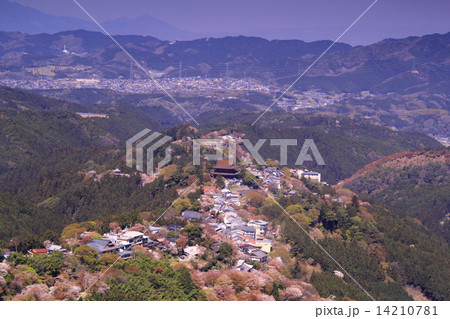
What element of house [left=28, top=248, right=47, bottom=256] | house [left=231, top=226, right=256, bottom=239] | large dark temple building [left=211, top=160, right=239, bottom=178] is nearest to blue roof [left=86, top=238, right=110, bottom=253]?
house [left=28, top=248, right=47, bottom=256]

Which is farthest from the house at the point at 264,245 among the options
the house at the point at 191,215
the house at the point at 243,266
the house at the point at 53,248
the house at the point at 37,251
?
the house at the point at 37,251

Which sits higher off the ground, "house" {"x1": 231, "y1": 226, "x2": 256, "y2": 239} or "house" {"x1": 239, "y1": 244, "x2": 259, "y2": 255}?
"house" {"x1": 231, "y1": 226, "x2": 256, "y2": 239}

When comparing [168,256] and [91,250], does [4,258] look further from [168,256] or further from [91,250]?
[168,256]

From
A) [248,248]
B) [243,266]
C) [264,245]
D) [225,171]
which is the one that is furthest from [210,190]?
[243,266]

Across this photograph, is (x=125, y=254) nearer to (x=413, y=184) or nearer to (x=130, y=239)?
(x=130, y=239)

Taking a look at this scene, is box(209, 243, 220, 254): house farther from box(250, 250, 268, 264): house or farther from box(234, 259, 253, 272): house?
box(250, 250, 268, 264): house

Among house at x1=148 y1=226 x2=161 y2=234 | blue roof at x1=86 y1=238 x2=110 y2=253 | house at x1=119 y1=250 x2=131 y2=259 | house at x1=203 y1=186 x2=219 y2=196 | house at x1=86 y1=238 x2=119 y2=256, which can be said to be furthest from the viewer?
house at x1=203 y1=186 x2=219 y2=196

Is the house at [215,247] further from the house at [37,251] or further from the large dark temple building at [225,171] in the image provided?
the large dark temple building at [225,171]

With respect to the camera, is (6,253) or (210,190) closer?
(6,253)
